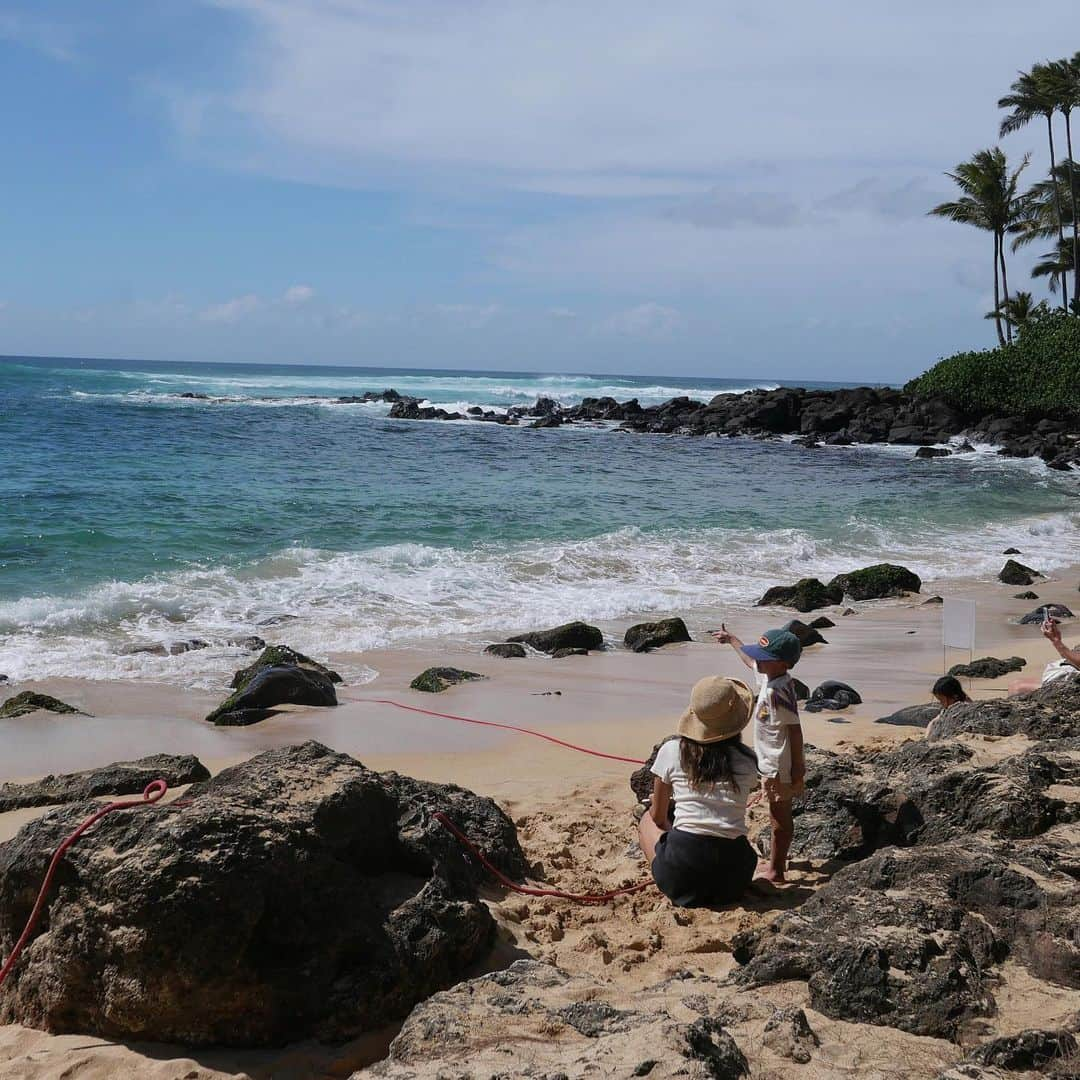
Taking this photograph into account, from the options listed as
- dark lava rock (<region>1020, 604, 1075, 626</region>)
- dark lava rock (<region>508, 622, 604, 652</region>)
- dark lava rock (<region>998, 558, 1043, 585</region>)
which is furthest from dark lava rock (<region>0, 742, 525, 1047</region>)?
dark lava rock (<region>998, 558, 1043, 585</region>)

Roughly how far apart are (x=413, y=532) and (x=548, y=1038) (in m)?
14.9

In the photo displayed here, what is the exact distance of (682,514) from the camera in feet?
68.1

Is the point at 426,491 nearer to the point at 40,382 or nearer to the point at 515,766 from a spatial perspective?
the point at 515,766

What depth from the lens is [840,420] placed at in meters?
42.4

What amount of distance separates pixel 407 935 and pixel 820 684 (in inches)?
251

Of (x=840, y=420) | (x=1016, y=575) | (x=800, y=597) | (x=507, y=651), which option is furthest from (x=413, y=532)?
(x=840, y=420)

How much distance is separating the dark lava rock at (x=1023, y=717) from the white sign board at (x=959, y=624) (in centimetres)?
258

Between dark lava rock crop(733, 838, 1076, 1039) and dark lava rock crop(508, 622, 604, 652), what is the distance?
7.02 meters

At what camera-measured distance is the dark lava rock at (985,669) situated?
922cm

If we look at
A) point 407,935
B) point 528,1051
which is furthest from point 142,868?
point 528,1051

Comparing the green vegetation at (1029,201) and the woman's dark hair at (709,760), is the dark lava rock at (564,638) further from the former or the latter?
the green vegetation at (1029,201)

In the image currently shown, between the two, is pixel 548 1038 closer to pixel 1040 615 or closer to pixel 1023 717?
pixel 1023 717

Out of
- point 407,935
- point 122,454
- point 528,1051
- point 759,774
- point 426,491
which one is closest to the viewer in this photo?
point 528,1051

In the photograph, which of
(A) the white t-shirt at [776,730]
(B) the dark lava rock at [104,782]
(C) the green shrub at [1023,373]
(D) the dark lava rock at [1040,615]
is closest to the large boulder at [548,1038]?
(A) the white t-shirt at [776,730]
